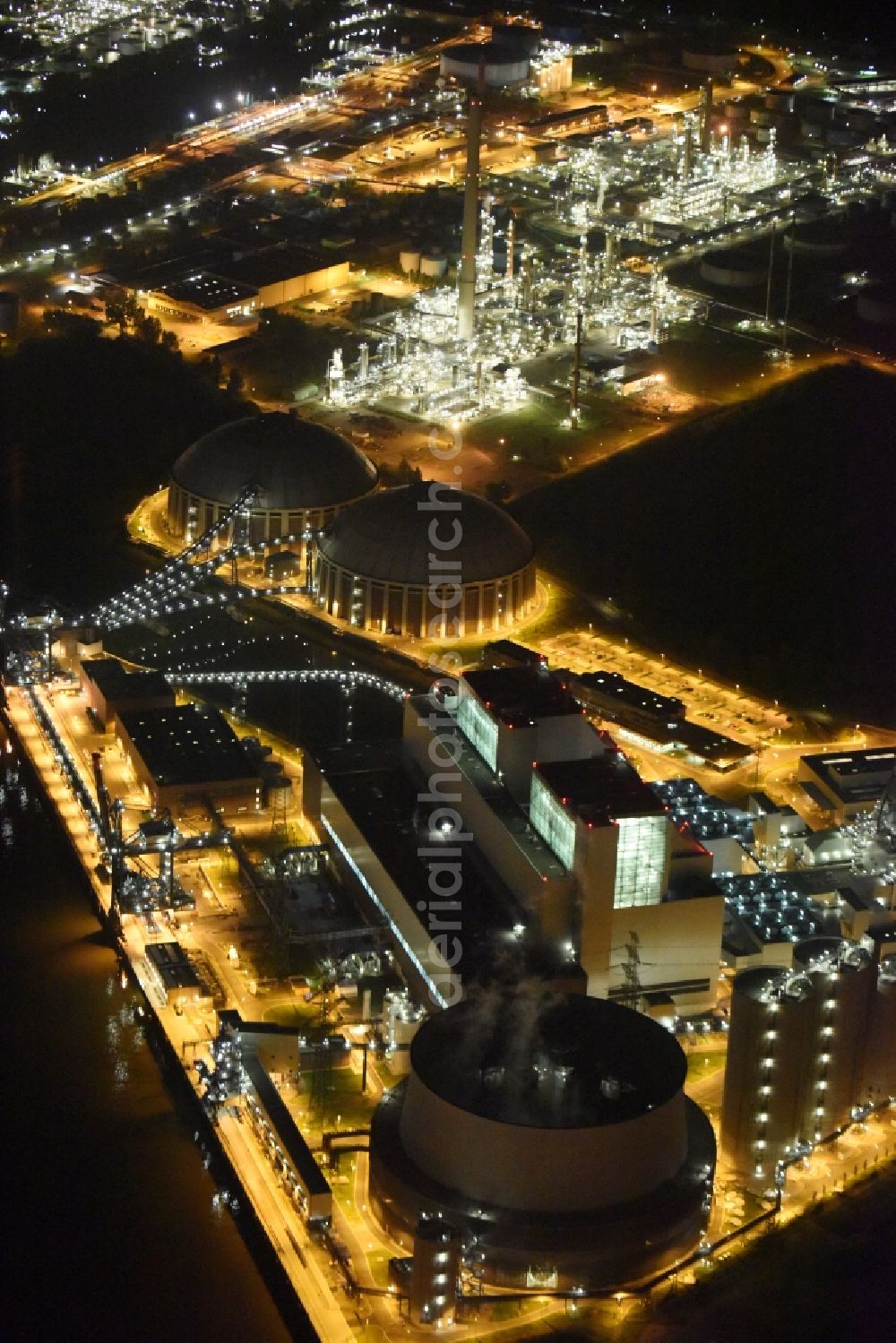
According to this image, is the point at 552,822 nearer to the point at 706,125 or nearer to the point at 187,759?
the point at 187,759

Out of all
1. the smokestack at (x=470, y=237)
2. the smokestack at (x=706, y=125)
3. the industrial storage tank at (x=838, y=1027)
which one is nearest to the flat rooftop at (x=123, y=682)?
the industrial storage tank at (x=838, y=1027)

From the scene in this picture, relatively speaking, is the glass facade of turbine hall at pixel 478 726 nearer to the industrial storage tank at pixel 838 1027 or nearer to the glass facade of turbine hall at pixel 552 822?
the glass facade of turbine hall at pixel 552 822

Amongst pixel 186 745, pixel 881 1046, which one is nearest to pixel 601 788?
pixel 881 1046

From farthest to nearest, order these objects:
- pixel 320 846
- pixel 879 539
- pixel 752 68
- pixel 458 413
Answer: pixel 752 68 < pixel 458 413 < pixel 879 539 < pixel 320 846

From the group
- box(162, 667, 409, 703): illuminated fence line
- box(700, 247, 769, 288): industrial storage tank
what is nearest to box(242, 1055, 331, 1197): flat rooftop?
box(162, 667, 409, 703): illuminated fence line

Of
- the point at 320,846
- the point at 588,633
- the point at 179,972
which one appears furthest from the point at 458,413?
the point at 179,972

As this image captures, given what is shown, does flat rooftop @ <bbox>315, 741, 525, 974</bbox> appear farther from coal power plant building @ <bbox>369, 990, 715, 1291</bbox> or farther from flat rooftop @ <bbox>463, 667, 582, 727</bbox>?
coal power plant building @ <bbox>369, 990, 715, 1291</bbox>

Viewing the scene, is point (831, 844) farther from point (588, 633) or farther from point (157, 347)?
point (157, 347)
